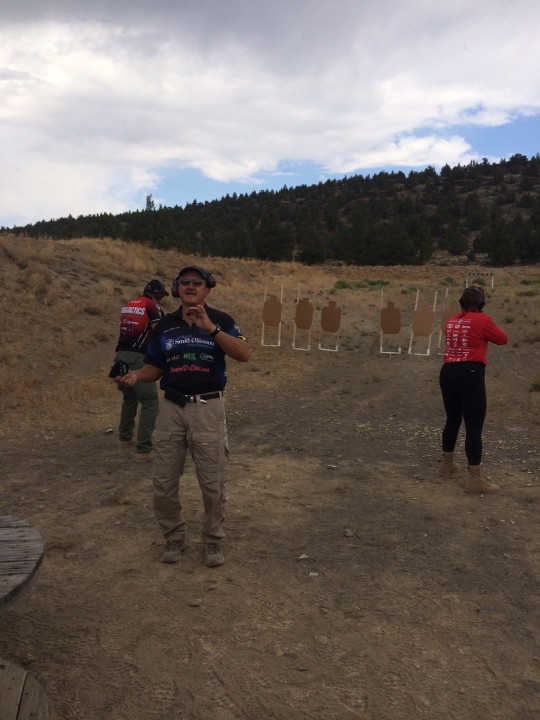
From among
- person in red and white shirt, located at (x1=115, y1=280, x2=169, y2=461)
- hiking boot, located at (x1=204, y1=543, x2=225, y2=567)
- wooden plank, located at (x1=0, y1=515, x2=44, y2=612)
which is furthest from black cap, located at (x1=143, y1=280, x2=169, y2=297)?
wooden plank, located at (x1=0, y1=515, x2=44, y2=612)

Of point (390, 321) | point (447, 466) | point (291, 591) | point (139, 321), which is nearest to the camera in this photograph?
point (291, 591)

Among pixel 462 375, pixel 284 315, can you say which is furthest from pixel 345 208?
pixel 462 375

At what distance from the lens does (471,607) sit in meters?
3.21

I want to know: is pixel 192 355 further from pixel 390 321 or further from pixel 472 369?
pixel 390 321

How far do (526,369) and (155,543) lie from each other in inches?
363

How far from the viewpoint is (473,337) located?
5.03 meters

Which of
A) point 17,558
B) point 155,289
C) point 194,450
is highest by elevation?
point 155,289

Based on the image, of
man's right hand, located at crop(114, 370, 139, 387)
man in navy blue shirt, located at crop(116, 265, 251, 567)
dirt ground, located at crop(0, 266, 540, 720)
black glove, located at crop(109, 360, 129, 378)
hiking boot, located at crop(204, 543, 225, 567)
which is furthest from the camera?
black glove, located at crop(109, 360, 129, 378)

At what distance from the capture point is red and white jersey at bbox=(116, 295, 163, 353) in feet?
19.0

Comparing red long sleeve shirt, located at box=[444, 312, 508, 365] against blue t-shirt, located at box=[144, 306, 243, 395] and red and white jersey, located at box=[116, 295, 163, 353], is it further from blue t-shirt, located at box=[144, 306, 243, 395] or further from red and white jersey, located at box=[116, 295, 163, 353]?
red and white jersey, located at box=[116, 295, 163, 353]

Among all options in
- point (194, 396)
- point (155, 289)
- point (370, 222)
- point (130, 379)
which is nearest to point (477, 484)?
point (194, 396)

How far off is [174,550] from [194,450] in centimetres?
74

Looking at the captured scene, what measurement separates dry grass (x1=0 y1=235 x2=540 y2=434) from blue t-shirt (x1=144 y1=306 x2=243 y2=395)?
435 centimetres

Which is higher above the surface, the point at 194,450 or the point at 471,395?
the point at 471,395
